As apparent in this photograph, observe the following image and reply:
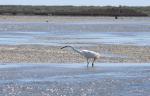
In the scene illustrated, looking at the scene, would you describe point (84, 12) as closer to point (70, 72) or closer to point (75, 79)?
point (70, 72)

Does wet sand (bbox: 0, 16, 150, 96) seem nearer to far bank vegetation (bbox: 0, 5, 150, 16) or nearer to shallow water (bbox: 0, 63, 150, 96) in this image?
shallow water (bbox: 0, 63, 150, 96)

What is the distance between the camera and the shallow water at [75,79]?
15.8m

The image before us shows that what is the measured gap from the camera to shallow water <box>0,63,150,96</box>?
624 inches

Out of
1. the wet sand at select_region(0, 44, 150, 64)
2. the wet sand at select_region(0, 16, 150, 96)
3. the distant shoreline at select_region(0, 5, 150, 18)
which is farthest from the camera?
the distant shoreline at select_region(0, 5, 150, 18)

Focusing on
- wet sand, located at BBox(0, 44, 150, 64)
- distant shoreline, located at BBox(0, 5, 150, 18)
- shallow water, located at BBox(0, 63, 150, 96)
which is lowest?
shallow water, located at BBox(0, 63, 150, 96)

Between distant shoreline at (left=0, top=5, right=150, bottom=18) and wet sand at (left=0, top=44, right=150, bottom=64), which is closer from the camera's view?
wet sand at (left=0, top=44, right=150, bottom=64)

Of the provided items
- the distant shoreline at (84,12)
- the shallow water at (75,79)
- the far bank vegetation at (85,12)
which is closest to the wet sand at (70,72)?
the shallow water at (75,79)

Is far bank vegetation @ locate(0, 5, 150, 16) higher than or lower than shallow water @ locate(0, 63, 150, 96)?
higher

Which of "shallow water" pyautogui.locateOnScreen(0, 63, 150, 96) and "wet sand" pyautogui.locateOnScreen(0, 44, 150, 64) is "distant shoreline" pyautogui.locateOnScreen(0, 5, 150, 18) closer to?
"wet sand" pyautogui.locateOnScreen(0, 44, 150, 64)

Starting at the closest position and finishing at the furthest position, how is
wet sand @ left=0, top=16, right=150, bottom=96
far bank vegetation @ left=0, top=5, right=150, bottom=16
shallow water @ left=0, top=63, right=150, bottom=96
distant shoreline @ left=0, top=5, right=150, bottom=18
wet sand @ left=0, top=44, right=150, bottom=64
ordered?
shallow water @ left=0, top=63, right=150, bottom=96
wet sand @ left=0, top=16, right=150, bottom=96
wet sand @ left=0, top=44, right=150, bottom=64
distant shoreline @ left=0, top=5, right=150, bottom=18
far bank vegetation @ left=0, top=5, right=150, bottom=16

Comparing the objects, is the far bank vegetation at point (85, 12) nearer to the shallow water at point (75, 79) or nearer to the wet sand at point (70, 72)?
the wet sand at point (70, 72)

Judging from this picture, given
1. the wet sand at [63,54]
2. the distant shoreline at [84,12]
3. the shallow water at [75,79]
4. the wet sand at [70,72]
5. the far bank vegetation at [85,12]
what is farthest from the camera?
the far bank vegetation at [85,12]

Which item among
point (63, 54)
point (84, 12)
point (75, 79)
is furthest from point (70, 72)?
point (84, 12)

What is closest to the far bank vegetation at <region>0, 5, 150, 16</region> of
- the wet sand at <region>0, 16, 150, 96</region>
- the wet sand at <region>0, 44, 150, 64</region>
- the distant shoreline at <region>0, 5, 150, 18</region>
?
the distant shoreline at <region>0, 5, 150, 18</region>
